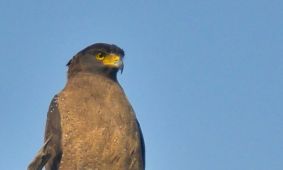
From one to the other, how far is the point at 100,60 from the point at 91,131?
139 cm

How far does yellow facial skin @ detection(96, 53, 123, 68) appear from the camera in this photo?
11.2 metres

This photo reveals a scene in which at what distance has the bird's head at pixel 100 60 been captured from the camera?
11.3m

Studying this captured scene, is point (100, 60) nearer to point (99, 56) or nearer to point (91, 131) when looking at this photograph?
point (99, 56)

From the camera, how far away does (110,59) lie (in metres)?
11.4

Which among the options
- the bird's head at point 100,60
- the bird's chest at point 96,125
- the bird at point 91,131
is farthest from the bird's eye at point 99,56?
the bird's chest at point 96,125

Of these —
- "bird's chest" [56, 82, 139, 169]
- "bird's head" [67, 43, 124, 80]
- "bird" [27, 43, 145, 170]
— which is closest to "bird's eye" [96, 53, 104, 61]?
"bird's head" [67, 43, 124, 80]

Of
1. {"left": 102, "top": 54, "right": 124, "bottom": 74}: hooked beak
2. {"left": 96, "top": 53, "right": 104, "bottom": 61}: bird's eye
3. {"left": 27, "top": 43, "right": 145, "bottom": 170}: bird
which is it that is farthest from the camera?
{"left": 96, "top": 53, "right": 104, "bottom": 61}: bird's eye

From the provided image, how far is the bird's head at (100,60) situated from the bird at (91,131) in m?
0.18

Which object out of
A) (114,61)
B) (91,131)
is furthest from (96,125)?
(114,61)

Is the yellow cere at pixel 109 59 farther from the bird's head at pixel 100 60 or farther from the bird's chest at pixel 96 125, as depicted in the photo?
the bird's chest at pixel 96 125

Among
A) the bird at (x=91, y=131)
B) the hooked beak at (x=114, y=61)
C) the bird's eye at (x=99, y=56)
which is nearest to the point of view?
the bird at (x=91, y=131)

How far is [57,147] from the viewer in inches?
413

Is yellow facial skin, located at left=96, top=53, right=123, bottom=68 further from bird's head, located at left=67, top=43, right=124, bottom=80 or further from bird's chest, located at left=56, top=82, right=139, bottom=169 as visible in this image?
bird's chest, located at left=56, top=82, right=139, bottom=169

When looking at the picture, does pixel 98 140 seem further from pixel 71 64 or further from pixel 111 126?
pixel 71 64
